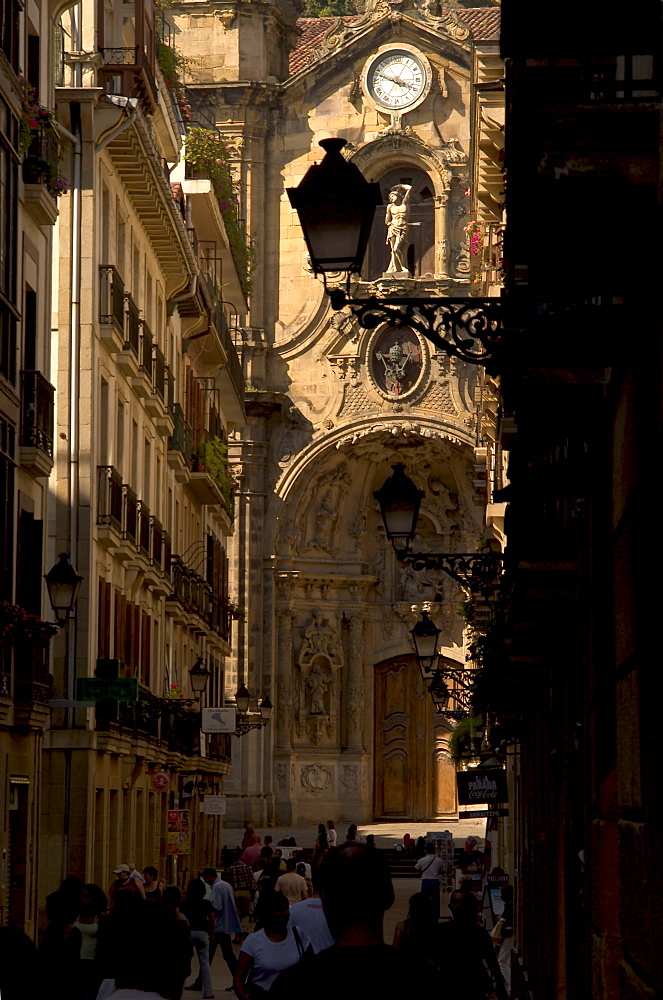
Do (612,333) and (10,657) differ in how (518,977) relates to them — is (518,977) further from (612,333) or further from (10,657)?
(612,333)

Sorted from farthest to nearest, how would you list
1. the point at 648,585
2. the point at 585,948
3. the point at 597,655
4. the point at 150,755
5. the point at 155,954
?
1. the point at 150,755
2. the point at 585,948
3. the point at 597,655
4. the point at 648,585
5. the point at 155,954

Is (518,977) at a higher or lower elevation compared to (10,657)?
lower

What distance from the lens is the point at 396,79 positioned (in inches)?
2143

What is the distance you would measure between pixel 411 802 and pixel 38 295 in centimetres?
3495

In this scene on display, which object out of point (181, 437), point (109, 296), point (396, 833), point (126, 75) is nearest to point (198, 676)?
point (181, 437)

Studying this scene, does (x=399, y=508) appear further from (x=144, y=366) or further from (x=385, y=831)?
(x=385, y=831)

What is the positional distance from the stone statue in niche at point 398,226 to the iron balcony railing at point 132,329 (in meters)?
22.2

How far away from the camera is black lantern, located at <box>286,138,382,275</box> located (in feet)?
30.0

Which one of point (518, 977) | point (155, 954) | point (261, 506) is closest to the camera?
point (155, 954)

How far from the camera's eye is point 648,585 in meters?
6.38

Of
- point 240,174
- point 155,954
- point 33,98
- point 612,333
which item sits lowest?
point 155,954

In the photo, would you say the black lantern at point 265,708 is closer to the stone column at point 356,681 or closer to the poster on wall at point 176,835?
the stone column at point 356,681

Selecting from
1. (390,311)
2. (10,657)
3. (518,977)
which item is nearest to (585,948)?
(390,311)

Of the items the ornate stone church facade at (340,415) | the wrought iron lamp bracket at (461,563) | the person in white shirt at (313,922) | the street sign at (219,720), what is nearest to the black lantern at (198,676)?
the street sign at (219,720)
